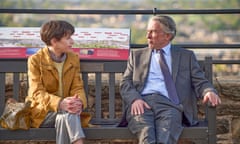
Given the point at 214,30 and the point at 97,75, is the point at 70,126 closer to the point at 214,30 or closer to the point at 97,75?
the point at 97,75

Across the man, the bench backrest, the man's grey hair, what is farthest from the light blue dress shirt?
the bench backrest

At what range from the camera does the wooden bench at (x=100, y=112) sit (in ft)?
14.4

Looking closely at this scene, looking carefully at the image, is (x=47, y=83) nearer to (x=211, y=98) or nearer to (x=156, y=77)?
(x=156, y=77)

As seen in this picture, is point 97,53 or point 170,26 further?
point 97,53

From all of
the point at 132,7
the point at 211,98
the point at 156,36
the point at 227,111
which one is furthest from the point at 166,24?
the point at 132,7

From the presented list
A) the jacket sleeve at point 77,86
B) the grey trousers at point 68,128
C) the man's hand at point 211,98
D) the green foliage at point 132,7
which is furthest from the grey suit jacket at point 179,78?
the green foliage at point 132,7

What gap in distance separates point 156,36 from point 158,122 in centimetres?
63

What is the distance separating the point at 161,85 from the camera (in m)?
4.54

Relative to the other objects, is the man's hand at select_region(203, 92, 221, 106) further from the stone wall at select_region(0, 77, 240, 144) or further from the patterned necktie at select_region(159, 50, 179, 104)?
the stone wall at select_region(0, 77, 240, 144)

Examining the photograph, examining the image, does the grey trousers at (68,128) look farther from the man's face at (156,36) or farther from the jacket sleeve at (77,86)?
the man's face at (156,36)

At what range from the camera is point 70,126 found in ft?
13.9

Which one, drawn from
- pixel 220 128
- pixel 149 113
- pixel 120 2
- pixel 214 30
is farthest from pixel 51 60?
pixel 120 2

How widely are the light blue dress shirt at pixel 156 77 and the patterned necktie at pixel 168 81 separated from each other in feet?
0.08

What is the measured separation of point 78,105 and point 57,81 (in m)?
0.33
